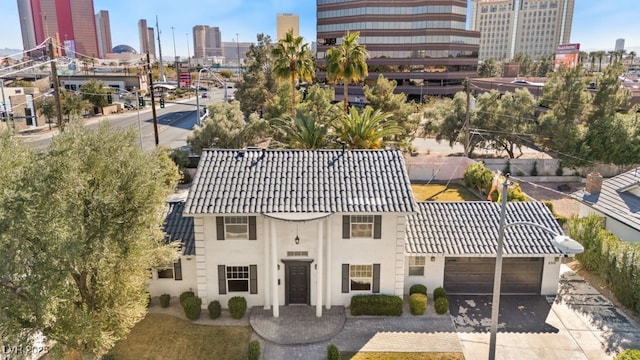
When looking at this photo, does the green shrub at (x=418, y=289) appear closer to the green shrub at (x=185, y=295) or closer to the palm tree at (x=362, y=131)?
the green shrub at (x=185, y=295)

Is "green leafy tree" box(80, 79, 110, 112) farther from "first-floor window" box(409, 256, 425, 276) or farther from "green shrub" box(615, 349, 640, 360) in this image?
"green shrub" box(615, 349, 640, 360)

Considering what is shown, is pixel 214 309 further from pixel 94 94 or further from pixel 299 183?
pixel 94 94

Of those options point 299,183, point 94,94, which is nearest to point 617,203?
point 299,183

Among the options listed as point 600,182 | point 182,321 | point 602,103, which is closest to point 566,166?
Answer: point 602,103

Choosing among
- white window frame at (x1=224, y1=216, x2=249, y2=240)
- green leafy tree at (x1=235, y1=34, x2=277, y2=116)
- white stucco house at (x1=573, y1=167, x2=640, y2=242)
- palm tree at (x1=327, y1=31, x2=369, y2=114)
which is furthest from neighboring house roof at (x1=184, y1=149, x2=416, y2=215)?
green leafy tree at (x1=235, y1=34, x2=277, y2=116)

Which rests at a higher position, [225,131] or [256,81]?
[256,81]

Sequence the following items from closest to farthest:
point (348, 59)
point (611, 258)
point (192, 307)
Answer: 1. point (192, 307)
2. point (611, 258)
3. point (348, 59)

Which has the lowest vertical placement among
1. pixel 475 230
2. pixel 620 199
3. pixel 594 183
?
pixel 475 230
